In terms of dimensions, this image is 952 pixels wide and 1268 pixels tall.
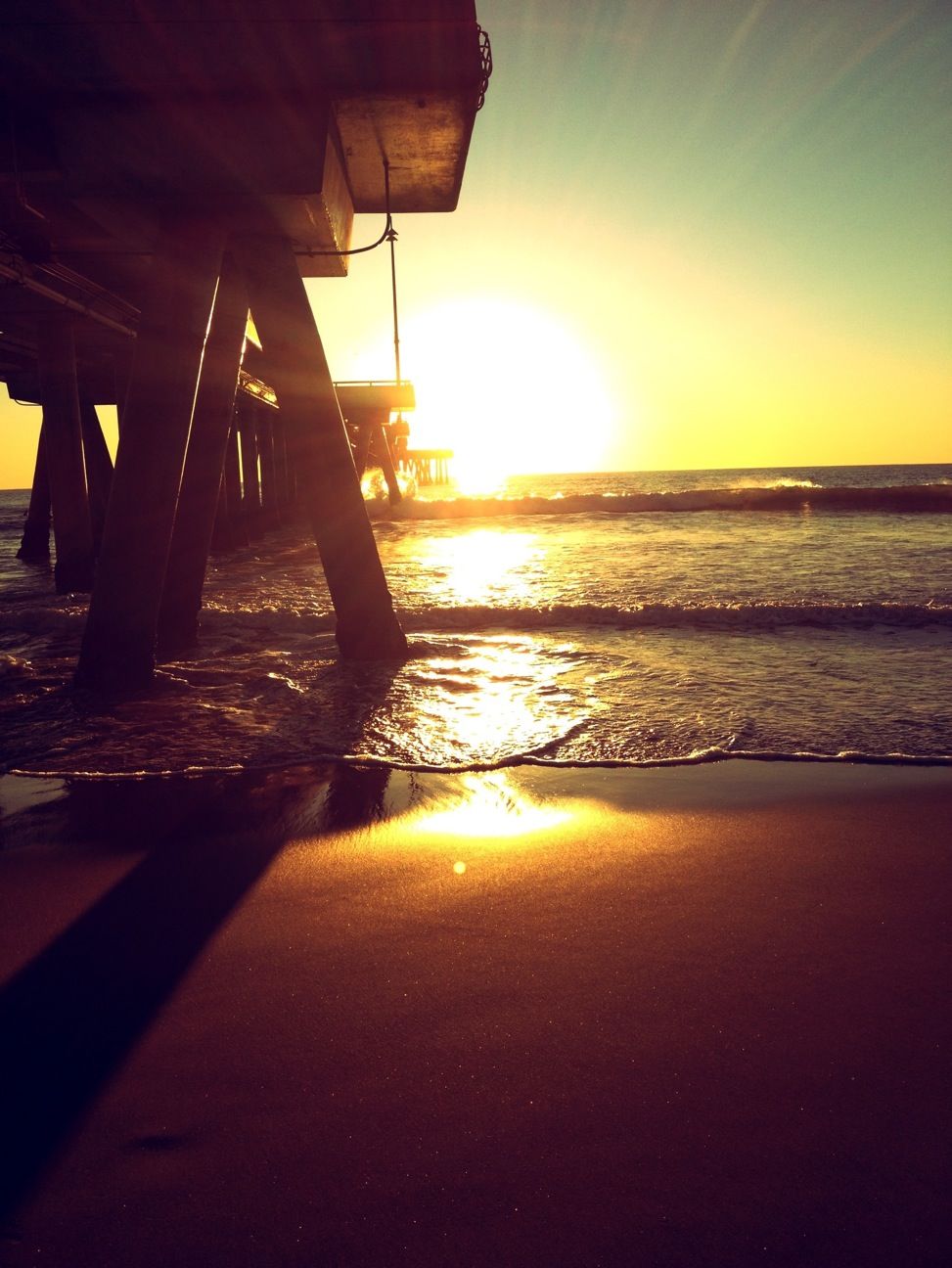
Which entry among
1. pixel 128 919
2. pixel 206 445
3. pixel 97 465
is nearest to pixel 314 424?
pixel 206 445

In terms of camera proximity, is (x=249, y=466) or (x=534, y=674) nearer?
(x=534, y=674)

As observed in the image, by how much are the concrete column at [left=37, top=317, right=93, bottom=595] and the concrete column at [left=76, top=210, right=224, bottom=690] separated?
7550 mm

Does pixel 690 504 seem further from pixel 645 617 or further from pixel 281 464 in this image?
pixel 645 617

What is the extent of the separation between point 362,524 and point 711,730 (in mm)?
3079

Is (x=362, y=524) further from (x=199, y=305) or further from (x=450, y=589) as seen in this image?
(x=450, y=589)

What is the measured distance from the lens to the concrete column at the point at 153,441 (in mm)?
5441

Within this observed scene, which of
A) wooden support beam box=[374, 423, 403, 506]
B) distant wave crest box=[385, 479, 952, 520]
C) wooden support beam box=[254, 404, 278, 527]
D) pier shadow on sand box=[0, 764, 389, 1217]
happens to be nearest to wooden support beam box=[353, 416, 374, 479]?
wooden support beam box=[374, 423, 403, 506]

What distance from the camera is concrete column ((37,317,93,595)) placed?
1211 centimetres

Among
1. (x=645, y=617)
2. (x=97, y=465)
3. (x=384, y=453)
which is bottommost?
(x=645, y=617)

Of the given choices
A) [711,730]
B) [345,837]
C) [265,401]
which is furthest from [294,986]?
[265,401]

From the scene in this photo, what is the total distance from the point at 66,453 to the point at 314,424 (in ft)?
26.0

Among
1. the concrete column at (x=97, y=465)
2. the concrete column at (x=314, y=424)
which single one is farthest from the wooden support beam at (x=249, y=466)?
the concrete column at (x=314, y=424)

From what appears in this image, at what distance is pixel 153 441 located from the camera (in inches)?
215

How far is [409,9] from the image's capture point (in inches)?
209
